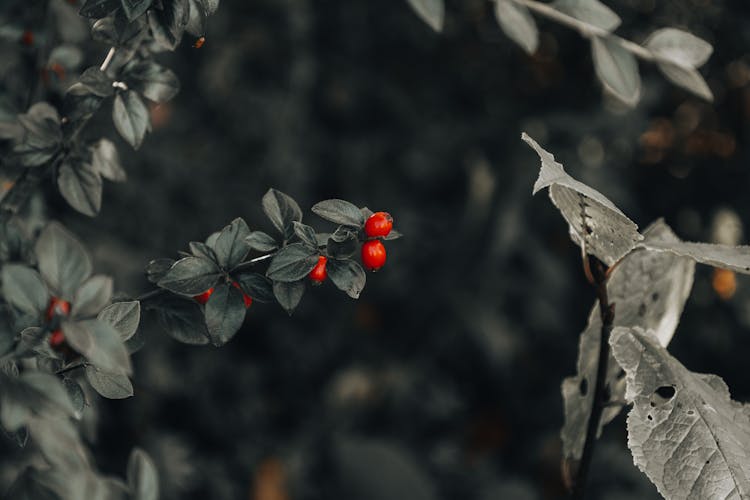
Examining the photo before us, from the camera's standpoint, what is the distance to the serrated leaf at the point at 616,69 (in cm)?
81

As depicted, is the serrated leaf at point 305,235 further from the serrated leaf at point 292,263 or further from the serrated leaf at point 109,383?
the serrated leaf at point 109,383

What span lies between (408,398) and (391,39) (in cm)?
100

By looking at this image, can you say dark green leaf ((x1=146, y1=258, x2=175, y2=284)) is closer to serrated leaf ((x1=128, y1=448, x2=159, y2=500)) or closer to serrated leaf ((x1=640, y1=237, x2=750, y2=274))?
serrated leaf ((x1=128, y1=448, x2=159, y2=500))

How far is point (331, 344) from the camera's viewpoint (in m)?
2.32

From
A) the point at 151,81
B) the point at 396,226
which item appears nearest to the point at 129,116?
the point at 151,81

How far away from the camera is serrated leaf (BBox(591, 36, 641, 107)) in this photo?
0.81m

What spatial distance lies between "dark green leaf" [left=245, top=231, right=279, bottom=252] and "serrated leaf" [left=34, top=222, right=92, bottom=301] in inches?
Result: 6.8

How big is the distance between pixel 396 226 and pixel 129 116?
1.47 metres

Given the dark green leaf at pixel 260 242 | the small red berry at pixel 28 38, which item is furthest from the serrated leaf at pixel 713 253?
the small red berry at pixel 28 38

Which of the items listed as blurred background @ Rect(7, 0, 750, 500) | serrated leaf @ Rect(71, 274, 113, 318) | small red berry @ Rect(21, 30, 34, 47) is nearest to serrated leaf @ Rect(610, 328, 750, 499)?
serrated leaf @ Rect(71, 274, 113, 318)

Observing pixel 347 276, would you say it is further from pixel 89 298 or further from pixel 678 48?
pixel 678 48

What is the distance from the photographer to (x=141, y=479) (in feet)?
1.63

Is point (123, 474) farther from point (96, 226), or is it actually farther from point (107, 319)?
point (107, 319)

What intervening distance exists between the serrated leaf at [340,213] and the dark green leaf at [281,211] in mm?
34
